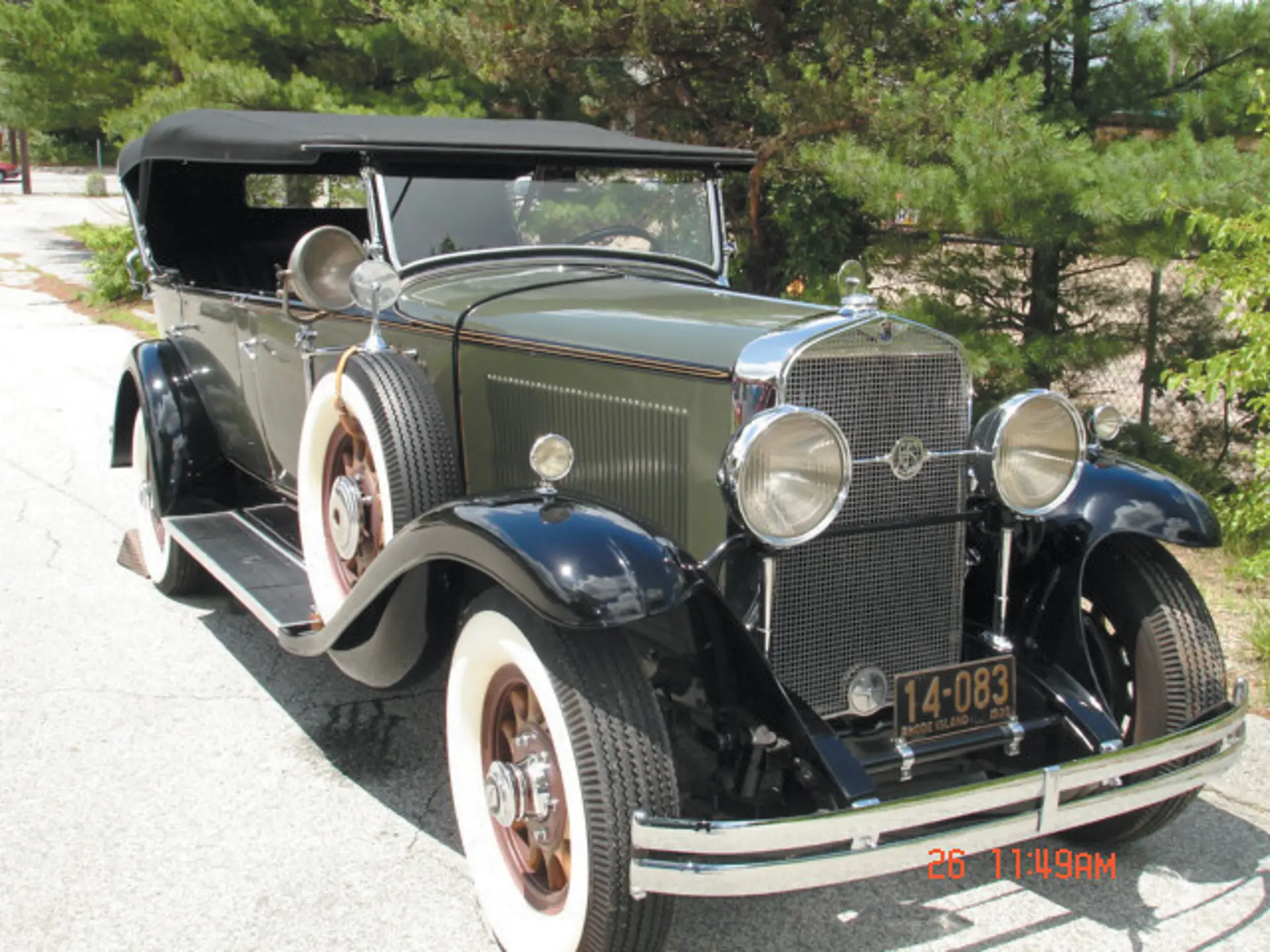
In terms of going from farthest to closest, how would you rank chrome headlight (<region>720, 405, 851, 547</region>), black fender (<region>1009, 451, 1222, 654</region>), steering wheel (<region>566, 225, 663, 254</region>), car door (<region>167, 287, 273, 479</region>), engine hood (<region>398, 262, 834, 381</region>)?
car door (<region>167, 287, 273, 479</region>), steering wheel (<region>566, 225, 663, 254</region>), black fender (<region>1009, 451, 1222, 654</region>), engine hood (<region>398, 262, 834, 381</region>), chrome headlight (<region>720, 405, 851, 547</region>)

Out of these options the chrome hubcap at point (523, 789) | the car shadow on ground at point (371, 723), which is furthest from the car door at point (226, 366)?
the chrome hubcap at point (523, 789)

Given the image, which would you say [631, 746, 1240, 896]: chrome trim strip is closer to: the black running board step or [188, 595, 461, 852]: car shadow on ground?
[188, 595, 461, 852]: car shadow on ground

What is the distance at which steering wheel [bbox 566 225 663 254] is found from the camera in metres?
3.88

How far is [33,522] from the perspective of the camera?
5.89 meters

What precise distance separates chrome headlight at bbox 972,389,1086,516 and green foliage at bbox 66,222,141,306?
13139 millimetres

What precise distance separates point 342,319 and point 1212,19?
4282mm

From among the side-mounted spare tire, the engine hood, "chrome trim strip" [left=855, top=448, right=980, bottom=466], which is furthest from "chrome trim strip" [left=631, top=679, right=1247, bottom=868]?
the side-mounted spare tire

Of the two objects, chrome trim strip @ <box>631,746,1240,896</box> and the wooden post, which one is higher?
the wooden post

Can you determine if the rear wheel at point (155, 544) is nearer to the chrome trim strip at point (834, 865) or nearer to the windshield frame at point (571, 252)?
the windshield frame at point (571, 252)

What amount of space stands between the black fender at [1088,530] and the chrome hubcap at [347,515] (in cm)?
181

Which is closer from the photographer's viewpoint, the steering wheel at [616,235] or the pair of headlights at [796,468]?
the pair of headlights at [796,468]

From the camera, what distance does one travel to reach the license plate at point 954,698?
2525 mm

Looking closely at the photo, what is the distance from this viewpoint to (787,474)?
8.13ft

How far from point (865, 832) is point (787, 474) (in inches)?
28.8
